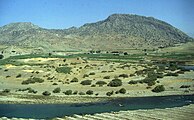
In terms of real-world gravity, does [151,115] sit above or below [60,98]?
above

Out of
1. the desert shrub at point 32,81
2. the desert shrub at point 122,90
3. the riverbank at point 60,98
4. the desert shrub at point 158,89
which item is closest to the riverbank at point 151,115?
the riverbank at point 60,98

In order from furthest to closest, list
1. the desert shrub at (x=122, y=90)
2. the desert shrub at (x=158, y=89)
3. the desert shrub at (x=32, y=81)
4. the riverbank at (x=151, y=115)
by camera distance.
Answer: the desert shrub at (x=32, y=81), the desert shrub at (x=158, y=89), the desert shrub at (x=122, y=90), the riverbank at (x=151, y=115)

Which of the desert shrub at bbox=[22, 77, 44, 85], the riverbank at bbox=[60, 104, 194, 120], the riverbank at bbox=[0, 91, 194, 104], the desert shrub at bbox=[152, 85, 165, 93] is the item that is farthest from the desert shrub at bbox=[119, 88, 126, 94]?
the riverbank at bbox=[60, 104, 194, 120]

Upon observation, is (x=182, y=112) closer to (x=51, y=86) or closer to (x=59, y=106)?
(x=59, y=106)

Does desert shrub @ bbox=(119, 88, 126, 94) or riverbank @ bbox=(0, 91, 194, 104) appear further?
desert shrub @ bbox=(119, 88, 126, 94)

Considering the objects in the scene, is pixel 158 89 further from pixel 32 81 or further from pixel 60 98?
pixel 32 81

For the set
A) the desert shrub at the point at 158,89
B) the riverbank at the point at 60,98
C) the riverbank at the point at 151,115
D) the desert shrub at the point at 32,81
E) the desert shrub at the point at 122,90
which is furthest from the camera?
the desert shrub at the point at 32,81

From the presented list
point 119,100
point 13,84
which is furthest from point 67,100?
point 13,84

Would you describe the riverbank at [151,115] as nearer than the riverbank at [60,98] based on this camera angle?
Yes

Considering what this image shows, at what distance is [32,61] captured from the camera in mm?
96312

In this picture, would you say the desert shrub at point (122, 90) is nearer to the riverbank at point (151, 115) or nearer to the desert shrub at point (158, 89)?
the desert shrub at point (158, 89)

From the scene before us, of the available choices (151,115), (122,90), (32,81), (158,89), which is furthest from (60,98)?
(151,115)

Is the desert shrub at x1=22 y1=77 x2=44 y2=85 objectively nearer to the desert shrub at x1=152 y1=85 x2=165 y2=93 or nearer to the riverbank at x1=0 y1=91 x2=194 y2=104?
the riverbank at x1=0 y1=91 x2=194 y2=104

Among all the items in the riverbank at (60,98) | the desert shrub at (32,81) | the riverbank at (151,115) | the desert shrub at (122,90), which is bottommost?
the riverbank at (60,98)
